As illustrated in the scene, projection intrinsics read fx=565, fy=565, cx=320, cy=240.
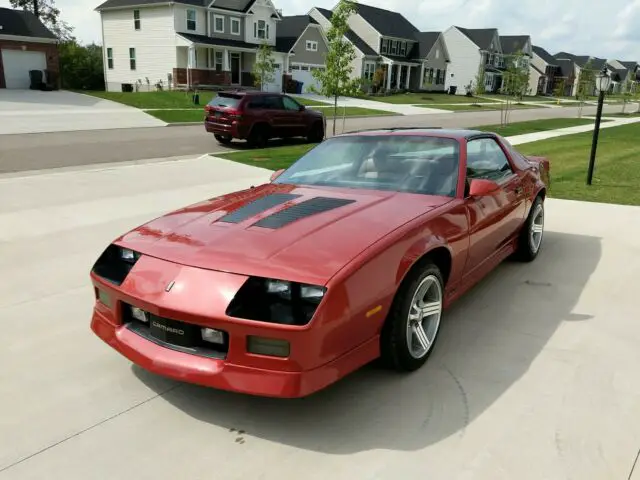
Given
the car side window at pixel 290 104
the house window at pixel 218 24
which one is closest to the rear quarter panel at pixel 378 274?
the car side window at pixel 290 104

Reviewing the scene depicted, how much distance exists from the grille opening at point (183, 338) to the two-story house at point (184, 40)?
125ft

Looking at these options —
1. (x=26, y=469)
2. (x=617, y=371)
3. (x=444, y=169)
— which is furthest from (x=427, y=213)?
(x=26, y=469)

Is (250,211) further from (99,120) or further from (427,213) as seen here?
(99,120)

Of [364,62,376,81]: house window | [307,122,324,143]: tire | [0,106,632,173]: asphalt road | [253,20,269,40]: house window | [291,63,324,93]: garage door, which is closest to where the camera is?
[0,106,632,173]: asphalt road

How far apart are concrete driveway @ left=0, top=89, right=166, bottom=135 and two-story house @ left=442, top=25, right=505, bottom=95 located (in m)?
48.4

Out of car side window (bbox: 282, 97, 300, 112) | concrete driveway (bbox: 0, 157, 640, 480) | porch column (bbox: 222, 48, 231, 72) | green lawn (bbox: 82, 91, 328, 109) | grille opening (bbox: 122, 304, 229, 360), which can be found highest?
porch column (bbox: 222, 48, 231, 72)

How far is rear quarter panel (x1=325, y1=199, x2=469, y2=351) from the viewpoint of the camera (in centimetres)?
288

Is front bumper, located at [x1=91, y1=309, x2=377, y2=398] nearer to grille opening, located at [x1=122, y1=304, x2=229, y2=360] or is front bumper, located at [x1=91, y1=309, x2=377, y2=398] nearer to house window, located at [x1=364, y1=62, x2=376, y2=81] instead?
grille opening, located at [x1=122, y1=304, x2=229, y2=360]

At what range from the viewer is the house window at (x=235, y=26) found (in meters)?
41.8

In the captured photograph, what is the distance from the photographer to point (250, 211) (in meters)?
3.77

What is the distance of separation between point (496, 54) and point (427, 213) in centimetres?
7503

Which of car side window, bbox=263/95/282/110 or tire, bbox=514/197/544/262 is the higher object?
car side window, bbox=263/95/282/110

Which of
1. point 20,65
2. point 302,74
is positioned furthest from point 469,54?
point 20,65

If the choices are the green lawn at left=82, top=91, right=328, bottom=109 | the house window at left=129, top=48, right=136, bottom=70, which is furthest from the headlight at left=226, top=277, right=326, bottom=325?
the house window at left=129, top=48, right=136, bottom=70
